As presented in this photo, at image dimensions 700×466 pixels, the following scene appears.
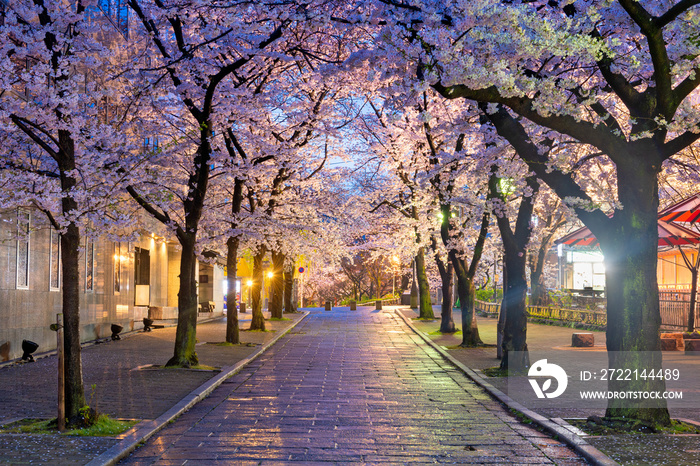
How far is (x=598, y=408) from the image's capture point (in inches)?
413

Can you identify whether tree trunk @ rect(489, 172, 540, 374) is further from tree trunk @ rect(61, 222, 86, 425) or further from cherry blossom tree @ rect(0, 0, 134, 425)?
tree trunk @ rect(61, 222, 86, 425)

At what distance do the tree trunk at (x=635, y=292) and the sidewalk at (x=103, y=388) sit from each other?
20.3 ft

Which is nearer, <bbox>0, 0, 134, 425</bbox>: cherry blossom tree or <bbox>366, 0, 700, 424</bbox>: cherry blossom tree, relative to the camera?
<bbox>366, 0, 700, 424</bbox>: cherry blossom tree

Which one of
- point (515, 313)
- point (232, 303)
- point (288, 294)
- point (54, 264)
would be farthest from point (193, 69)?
point (288, 294)

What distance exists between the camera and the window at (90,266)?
947 inches

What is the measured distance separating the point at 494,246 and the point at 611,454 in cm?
2590

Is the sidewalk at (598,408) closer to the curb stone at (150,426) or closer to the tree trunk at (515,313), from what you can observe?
the tree trunk at (515,313)

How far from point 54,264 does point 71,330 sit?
12.7 metres

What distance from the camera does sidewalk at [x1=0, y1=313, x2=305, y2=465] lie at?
296 inches

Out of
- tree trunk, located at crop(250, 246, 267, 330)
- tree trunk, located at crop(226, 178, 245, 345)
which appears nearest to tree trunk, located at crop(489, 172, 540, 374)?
tree trunk, located at crop(226, 178, 245, 345)

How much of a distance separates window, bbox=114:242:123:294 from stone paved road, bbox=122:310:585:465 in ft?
43.7

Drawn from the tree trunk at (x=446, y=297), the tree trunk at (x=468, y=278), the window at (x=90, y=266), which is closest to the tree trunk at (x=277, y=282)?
the tree trunk at (x=446, y=297)

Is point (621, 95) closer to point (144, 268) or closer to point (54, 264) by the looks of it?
point (54, 264)

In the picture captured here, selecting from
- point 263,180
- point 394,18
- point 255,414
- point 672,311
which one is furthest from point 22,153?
point 672,311
